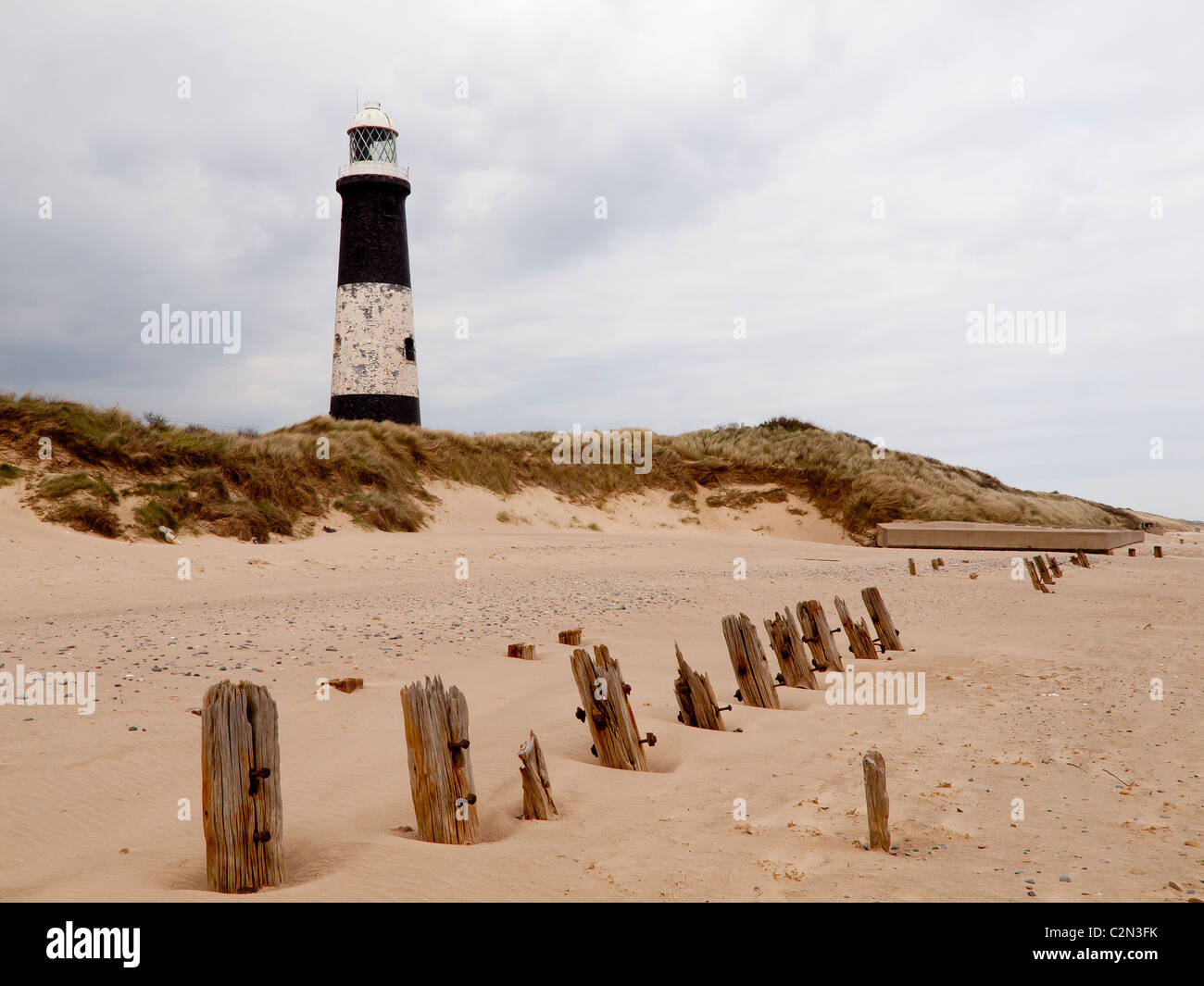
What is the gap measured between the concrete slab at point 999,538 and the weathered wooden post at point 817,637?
18.5m

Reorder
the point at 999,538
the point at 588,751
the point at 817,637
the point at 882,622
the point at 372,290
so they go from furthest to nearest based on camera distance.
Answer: the point at 372,290
the point at 999,538
the point at 882,622
the point at 817,637
the point at 588,751

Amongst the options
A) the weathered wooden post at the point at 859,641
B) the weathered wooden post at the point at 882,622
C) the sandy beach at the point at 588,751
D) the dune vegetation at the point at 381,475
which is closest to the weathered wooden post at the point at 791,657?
the sandy beach at the point at 588,751

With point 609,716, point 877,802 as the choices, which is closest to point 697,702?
point 609,716

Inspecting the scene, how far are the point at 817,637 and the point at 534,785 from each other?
483 centimetres

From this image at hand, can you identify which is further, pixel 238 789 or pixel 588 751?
pixel 588 751

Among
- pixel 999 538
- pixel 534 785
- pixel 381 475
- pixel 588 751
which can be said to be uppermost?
pixel 381 475

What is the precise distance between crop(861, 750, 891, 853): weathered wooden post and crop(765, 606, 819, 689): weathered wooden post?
12.9 feet

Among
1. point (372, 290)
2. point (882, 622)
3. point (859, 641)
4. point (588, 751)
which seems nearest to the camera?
point (588, 751)

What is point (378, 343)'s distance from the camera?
29109mm

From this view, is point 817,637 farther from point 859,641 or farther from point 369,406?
point 369,406

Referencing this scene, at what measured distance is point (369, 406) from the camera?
29.5m

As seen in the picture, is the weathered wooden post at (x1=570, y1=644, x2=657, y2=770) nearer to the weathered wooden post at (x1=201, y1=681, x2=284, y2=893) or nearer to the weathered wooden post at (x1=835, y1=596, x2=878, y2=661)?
the weathered wooden post at (x1=201, y1=681, x2=284, y2=893)

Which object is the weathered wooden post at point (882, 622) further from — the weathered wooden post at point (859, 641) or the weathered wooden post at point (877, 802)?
the weathered wooden post at point (877, 802)

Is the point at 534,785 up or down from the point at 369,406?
down
